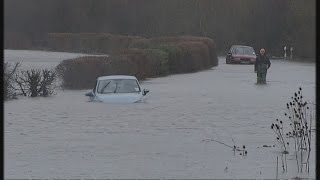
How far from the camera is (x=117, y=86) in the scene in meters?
21.2

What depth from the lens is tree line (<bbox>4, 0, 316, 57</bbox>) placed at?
10820 mm

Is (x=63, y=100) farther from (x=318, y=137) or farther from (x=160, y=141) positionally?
(x=318, y=137)

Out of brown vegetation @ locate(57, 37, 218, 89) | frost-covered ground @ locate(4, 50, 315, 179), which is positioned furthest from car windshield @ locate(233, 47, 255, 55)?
frost-covered ground @ locate(4, 50, 315, 179)

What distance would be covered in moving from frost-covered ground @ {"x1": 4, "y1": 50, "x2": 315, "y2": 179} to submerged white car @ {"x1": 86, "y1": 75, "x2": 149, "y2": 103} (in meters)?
0.23

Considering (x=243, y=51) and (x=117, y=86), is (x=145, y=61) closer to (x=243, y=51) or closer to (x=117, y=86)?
(x=243, y=51)

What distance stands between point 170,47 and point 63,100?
49.3 feet

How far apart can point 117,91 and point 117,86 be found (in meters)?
0.28

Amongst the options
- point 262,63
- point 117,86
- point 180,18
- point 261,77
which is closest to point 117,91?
point 117,86

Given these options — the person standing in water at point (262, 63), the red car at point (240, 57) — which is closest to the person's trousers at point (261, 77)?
the person standing in water at point (262, 63)

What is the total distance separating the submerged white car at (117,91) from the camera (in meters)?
20.6

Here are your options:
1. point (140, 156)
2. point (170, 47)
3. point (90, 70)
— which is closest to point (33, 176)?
point (140, 156)

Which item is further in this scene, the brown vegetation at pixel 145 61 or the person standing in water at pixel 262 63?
the person standing in water at pixel 262 63

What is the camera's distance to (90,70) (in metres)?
30.0

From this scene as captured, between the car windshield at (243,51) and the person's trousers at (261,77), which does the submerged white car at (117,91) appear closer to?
the person's trousers at (261,77)
